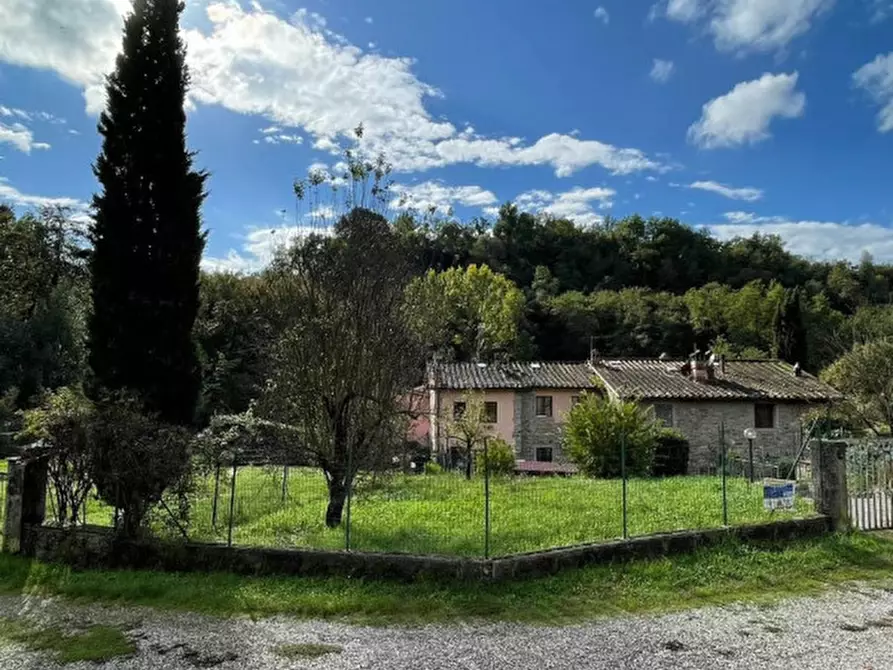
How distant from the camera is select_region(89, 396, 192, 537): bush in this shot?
8031mm

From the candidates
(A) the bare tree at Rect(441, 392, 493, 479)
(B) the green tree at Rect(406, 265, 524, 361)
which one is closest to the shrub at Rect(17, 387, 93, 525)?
(A) the bare tree at Rect(441, 392, 493, 479)

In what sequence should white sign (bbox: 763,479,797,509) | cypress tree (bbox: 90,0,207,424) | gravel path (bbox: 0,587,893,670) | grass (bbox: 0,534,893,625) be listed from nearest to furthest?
1. gravel path (bbox: 0,587,893,670)
2. grass (bbox: 0,534,893,625)
3. white sign (bbox: 763,479,797,509)
4. cypress tree (bbox: 90,0,207,424)

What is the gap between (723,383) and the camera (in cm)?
2919

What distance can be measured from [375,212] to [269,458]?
14.5ft

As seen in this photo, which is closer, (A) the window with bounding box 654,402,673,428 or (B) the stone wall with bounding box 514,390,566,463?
(A) the window with bounding box 654,402,673,428

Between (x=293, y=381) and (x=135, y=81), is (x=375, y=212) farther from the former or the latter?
(x=135, y=81)

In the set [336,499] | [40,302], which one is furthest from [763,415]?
[40,302]

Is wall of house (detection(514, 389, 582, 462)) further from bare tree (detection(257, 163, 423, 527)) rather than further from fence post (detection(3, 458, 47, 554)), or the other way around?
fence post (detection(3, 458, 47, 554))

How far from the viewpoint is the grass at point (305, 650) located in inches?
217

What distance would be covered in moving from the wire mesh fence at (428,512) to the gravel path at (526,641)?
1.59 meters

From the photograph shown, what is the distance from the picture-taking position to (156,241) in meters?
10.7

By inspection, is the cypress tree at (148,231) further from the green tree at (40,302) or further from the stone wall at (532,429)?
the stone wall at (532,429)

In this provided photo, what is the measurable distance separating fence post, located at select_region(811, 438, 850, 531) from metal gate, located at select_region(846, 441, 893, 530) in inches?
19.9

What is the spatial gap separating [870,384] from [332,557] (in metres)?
22.2
